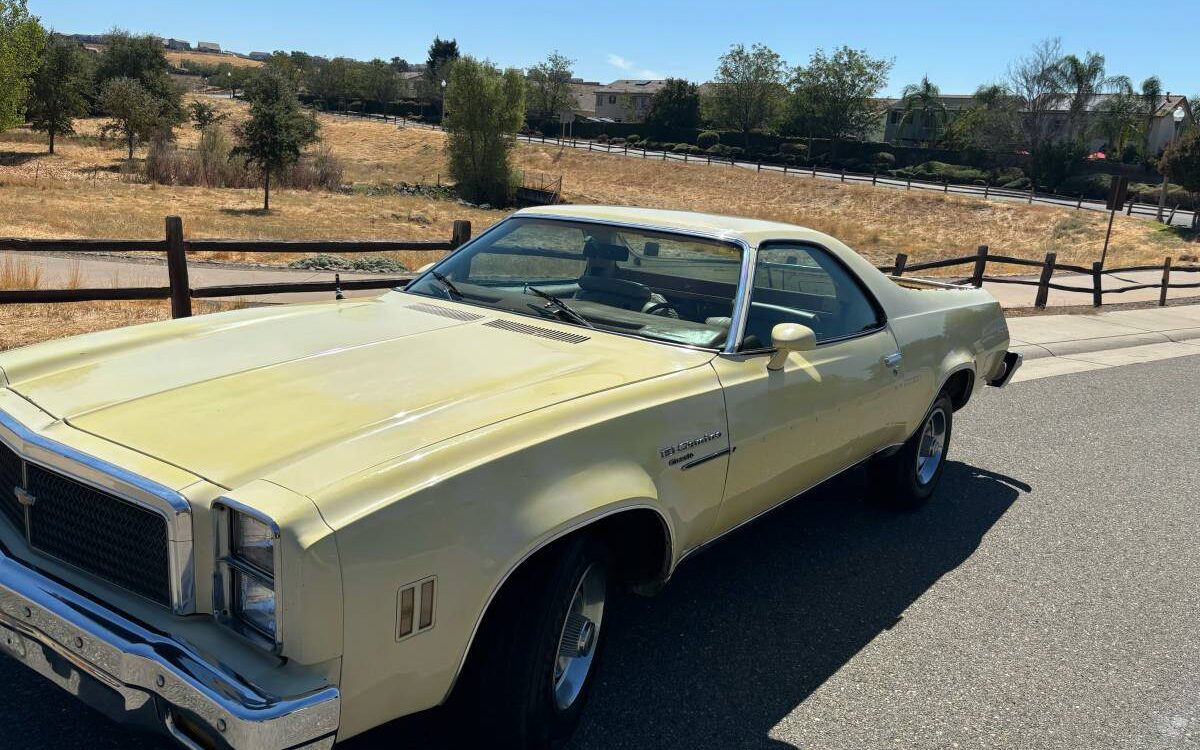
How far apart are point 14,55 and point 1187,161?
50222 mm

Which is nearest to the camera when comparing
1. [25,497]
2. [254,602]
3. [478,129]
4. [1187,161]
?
[254,602]

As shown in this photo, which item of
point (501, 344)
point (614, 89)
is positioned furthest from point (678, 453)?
point (614, 89)

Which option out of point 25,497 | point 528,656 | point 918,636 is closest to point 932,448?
point 918,636

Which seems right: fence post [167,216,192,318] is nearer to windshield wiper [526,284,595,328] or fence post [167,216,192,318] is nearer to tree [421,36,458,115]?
windshield wiper [526,284,595,328]

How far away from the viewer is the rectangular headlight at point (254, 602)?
81.3 inches

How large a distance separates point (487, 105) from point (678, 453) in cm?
5323

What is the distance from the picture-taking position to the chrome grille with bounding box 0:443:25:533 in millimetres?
2498

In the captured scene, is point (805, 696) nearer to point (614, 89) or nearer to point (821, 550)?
point (821, 550)

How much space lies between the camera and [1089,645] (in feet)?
12.2

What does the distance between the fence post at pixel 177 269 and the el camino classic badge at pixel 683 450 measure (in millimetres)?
6500

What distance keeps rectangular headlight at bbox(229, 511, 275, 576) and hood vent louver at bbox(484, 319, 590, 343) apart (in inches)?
61.8

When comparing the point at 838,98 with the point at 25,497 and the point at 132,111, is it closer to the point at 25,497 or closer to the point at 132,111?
the point at 132,111

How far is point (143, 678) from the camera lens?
1976 mm

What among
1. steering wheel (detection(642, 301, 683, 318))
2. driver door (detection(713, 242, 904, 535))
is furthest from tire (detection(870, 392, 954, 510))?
steering wheel (detection(642, 301, 683, 318))
